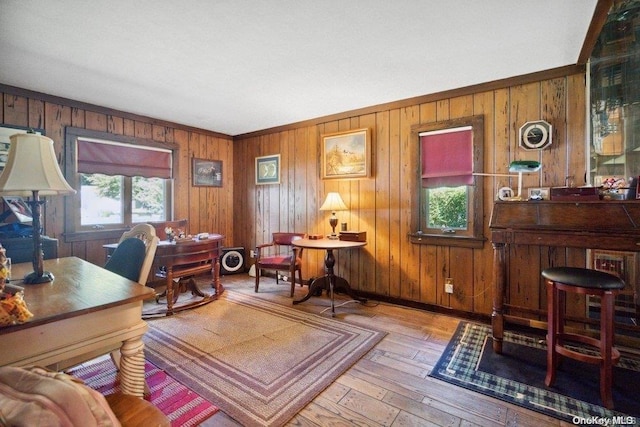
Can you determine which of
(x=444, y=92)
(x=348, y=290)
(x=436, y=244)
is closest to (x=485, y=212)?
(x=436, y=244)

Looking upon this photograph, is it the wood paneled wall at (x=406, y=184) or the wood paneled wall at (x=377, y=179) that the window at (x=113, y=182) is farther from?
the wood paneled wall at (x=406, y=184)

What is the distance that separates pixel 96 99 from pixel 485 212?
14.4 ft

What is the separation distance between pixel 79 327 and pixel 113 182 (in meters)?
3.38

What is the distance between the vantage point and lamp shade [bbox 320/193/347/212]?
11.8 ft

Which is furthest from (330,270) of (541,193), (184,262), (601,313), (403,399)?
(601,313)

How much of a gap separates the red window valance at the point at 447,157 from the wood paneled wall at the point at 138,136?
3287 millimetres

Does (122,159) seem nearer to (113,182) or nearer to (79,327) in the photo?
(113,182)

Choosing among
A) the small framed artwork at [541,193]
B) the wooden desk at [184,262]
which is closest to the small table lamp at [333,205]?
the wooden desk at [184,262]

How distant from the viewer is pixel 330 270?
3.42 metres

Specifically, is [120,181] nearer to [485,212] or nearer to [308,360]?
[308,360]

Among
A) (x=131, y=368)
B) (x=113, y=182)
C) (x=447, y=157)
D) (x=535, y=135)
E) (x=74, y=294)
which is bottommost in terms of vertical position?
(x=131, y=368)

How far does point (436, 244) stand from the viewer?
3.21 m

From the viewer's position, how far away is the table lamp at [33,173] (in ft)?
4.75

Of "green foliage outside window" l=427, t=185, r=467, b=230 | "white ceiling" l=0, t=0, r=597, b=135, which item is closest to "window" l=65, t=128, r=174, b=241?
"white ceiling" l=0, t=0, r=597, b=135
